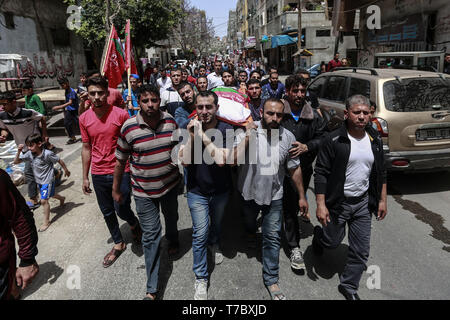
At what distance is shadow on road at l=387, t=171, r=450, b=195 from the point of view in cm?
498

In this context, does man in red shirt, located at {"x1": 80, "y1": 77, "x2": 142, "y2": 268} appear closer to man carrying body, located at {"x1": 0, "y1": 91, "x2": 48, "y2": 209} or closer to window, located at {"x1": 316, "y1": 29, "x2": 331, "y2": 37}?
man carrying body, located at {"x1": 0, "y1": 91, "x2": 48, "y2": 209}

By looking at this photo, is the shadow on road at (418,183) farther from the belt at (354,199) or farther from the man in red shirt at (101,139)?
the man in red shirt at (101,139)

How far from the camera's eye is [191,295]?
2.90 metres

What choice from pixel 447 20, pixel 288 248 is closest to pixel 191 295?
pixel 288 248

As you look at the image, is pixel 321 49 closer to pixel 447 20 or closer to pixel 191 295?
pixel 447 20

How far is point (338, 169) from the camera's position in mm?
2707

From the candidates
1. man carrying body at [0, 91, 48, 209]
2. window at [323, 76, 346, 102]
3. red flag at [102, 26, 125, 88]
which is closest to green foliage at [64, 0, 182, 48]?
red flag at [102, 26, 125, 88]

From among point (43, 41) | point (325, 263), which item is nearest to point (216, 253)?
point (325, 263)

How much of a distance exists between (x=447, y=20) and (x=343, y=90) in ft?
27.0

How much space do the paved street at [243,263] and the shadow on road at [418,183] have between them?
0.95 feet

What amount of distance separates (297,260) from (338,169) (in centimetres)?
109

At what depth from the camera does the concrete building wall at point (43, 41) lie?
44.8 ft

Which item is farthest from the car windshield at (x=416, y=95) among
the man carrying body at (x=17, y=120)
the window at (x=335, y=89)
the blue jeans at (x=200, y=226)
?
the man carrying body at (x=17, y=120)
